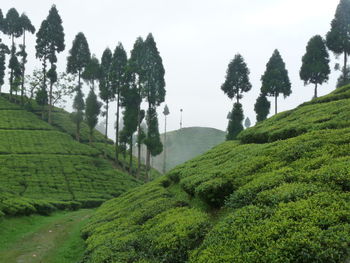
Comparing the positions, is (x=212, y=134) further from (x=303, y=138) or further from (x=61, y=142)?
(x=303, y=138)

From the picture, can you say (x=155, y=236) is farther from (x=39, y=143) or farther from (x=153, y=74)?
(x=39, y=143)

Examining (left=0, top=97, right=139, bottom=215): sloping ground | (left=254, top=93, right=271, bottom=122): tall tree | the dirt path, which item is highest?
(left=254, top=93, right=271, bottom=122): tall tree

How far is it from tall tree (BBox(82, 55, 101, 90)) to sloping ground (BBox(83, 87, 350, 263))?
41.5m

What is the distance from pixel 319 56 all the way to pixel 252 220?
126ft

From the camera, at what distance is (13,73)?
66562 millimetres

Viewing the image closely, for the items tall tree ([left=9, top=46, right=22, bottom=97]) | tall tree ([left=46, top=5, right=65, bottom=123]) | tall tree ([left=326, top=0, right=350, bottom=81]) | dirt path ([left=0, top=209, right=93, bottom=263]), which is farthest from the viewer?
tall tree ([left=9, top=46, right=22, bottom=97])

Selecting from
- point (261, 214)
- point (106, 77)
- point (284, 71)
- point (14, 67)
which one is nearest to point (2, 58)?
point (14, 67)

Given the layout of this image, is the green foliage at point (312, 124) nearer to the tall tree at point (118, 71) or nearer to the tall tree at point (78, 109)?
the tall tree at point (118, 71)

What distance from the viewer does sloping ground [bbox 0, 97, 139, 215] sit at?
27.0 metres

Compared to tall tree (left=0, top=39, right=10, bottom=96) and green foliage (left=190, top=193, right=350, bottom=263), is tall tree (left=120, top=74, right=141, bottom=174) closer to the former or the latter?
green foliage (left=190, top=193, right=350, bottom=263)

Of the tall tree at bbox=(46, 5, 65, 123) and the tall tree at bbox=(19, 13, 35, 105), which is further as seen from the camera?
the tall tree at bbox=(19, 13, 35, 105)

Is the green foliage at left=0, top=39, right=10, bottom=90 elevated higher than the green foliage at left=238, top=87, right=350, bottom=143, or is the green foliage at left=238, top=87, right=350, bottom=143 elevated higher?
the green foliage at left=0, top=39, right=10, bottom=90

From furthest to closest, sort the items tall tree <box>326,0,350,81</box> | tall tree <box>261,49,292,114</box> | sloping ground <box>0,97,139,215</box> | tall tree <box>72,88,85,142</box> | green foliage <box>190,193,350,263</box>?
1. tall tree <box>72,88,85,142</box>
2. tall tree <box>261,49,292,114</box>
3. tall tree <box>326,0,350,81</box>
4. sloping ground <box>0,97,139,215</box>
5. green foliage <box>190,193,350,263</box>

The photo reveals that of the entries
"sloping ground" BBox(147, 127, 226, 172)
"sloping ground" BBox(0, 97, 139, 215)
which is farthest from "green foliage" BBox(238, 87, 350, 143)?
"sloping ground" BBox(147, 127, 226, 172)
